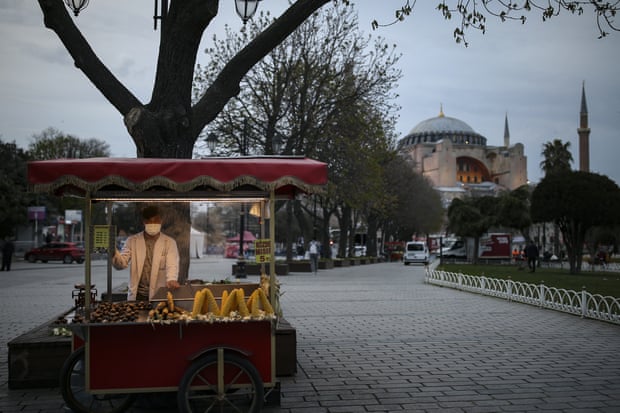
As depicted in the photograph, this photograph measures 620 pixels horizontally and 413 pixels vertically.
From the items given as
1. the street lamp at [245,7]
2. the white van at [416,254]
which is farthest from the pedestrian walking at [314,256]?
the street lamp at [245,7]

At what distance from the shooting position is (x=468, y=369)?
802 centimetres

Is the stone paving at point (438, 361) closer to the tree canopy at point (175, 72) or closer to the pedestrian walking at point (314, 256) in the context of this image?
the tree canopy at point (175, 72)

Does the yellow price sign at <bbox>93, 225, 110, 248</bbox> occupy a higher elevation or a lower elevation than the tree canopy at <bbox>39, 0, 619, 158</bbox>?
lower

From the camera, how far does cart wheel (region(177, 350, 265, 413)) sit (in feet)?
17.9

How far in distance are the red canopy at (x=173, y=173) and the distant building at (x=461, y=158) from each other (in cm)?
13062

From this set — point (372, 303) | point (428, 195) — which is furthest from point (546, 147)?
point (372, 303)

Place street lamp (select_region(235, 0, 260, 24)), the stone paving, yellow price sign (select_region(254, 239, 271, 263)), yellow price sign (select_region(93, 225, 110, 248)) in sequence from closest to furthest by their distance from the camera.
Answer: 1. yellow price sign (select_region(93, 225, 110, 248))
2. yellow price sign (select_region(254, 239, 271, 263))
3. the stone paving
4. street lamp (select_region(235, 0, 260, 24))

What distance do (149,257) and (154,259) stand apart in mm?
98

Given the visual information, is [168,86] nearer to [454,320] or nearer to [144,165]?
[144,165]

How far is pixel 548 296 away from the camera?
16.9 metres

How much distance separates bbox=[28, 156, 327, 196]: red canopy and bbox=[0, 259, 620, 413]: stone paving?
228cm

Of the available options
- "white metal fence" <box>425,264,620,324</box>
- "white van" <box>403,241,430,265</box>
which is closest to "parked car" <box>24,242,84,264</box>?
"white van" <box>403,241,430,265</box>

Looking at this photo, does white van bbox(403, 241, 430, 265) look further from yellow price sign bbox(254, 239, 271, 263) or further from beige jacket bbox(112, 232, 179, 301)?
yellow price sign bbox(254, 239, 271, 263)

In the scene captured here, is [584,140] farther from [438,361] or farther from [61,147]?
[438,361]
